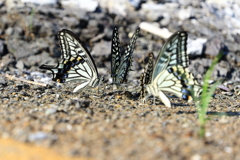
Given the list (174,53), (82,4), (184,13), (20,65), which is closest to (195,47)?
(184,13)

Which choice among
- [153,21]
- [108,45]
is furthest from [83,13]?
[153,21]

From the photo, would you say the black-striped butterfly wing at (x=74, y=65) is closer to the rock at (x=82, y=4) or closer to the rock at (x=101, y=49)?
the rock at (x=101, y=49)

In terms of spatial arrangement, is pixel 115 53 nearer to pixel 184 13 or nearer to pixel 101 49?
pixel 101 49

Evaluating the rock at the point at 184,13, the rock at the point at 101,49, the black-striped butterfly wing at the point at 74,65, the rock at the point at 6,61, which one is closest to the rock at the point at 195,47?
the rock at the point at 184,13

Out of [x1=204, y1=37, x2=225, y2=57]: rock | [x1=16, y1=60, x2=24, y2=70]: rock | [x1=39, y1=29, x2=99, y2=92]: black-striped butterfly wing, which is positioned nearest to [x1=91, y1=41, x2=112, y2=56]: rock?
[x1=16, y1=60, x2=24, y2=70]: rock

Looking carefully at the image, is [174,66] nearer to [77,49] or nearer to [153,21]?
[77,49]

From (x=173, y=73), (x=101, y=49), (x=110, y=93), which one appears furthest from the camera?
(x=101, y=49)
